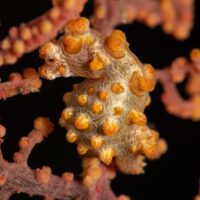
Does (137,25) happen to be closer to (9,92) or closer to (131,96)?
(131,96)

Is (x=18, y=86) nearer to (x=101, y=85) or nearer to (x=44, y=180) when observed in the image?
(x=101, y=85)

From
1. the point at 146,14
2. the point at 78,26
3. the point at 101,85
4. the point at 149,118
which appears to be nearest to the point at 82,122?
the point at 101,85

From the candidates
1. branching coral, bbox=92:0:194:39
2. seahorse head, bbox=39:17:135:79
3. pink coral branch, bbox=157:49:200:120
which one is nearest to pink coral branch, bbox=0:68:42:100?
seahorse head, bbox=39:17:135:79

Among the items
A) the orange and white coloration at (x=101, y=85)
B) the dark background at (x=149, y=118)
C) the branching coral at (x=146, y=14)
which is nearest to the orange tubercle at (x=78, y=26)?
the orange and white coloration at (x=101, y=85)

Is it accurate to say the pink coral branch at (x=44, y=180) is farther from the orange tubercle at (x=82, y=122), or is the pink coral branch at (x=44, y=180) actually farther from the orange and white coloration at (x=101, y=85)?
the orange tubercle at (x=82, y=122)

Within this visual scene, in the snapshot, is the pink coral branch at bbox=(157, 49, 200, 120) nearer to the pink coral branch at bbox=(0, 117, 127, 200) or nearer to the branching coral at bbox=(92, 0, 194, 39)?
the branching coral at bbox=(92, 0, 194, 39)

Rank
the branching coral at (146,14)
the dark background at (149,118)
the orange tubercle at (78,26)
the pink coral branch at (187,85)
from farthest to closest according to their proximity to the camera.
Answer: the dark background at (149,118) < the pink coral branch at (187,85) < the branching coral at (146,14) < the orange tubercle at (78,26)

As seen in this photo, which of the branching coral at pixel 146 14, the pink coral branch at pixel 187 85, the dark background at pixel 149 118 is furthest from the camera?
the dark background at pixel 149 118
